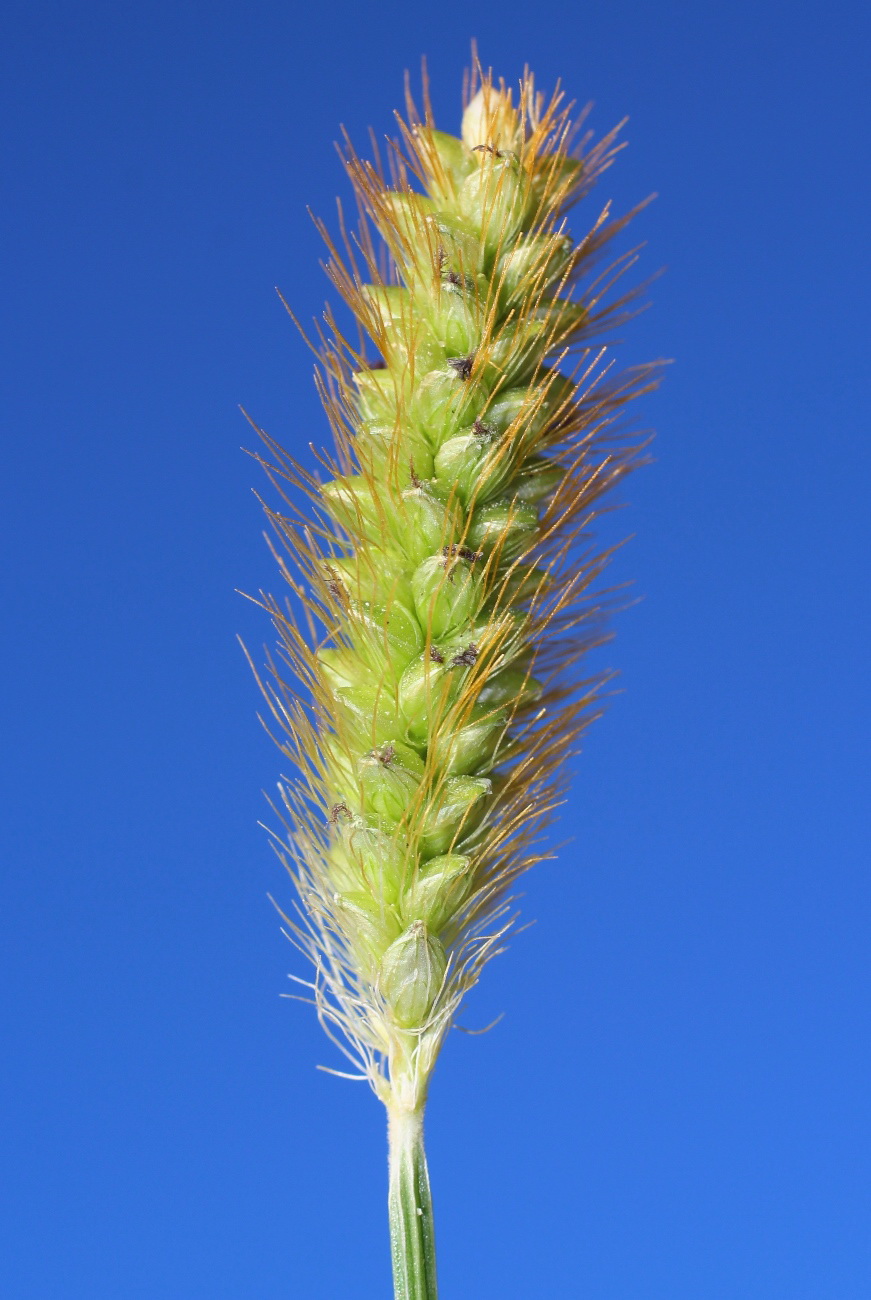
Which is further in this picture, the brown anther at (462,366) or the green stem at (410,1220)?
the brown anther at (462,366)

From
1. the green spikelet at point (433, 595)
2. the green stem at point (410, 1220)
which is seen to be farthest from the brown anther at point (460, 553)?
the green stem at point (410, 1220)

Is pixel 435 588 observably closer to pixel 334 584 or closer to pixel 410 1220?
pixel 334 584

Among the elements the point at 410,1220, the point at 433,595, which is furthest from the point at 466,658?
the point at 410,1220

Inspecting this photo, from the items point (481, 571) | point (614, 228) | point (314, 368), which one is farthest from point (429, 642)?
point (614, 228)

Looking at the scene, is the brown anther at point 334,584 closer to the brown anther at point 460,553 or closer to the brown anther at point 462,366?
the brown anther at point 460,553

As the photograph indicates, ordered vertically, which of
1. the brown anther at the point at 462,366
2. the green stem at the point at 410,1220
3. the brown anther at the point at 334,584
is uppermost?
the brown anther at the point at 462,366

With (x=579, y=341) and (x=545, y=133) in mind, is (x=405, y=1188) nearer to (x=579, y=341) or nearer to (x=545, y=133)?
(x=579, y=341)
